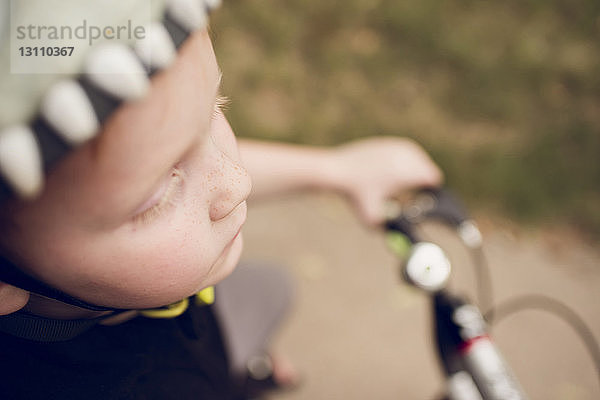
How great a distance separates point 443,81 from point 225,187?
1.96 m

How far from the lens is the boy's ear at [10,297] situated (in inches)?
21.0

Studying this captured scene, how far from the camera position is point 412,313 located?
1835 mm

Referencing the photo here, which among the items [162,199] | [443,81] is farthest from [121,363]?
[443,81]

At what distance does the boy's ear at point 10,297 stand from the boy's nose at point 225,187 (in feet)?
0.72

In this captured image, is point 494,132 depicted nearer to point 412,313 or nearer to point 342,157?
point 412,313

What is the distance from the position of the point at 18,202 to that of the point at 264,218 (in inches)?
62.0

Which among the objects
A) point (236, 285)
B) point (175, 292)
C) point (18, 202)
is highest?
point (18, 202)

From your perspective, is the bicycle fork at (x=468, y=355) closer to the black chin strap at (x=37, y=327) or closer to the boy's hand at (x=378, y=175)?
the boy's hand at (x=378, y=175)

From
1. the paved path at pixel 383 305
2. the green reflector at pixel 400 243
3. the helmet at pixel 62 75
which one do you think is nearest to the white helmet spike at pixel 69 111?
the helmet at pixel 62 75

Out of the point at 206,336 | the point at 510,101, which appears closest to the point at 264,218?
the point at 206,336

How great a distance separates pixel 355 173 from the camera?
1148mm

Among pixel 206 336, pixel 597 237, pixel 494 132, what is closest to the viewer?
pixel 206 336

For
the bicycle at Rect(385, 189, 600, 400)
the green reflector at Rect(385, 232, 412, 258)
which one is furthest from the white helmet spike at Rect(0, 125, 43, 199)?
the green reflector at Rect(385, 232, 412, 258)

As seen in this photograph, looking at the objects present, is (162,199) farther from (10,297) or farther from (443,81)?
(443,81)
